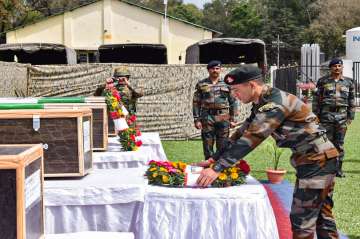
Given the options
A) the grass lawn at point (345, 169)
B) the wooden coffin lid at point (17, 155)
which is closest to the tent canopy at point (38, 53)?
the grass lawn at point (345, 169)

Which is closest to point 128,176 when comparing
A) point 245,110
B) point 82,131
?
point 82,131

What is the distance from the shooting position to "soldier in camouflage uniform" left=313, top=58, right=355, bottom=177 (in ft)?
28.8

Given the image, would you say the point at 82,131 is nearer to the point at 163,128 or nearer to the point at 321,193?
the point at 321,193

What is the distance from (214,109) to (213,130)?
284mm

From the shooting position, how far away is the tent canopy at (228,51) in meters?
16.1

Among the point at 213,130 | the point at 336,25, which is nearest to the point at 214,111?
the point at 213,130

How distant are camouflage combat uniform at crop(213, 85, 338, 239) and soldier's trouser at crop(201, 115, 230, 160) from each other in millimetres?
4151

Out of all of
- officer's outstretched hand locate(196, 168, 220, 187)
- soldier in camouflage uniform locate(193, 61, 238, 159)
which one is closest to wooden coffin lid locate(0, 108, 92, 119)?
officer's outstretched hand locate(196, 168, 220, 187)

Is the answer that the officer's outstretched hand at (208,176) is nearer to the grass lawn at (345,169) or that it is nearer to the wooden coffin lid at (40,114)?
the wooden coffin lid at (40,114)

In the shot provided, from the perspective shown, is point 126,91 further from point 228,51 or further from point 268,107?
point 228,51

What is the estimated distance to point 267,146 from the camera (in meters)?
8.82

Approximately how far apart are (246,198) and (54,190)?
1337 mm

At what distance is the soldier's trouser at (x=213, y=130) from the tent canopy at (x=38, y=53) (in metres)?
8.62

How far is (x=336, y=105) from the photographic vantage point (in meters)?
8.78
